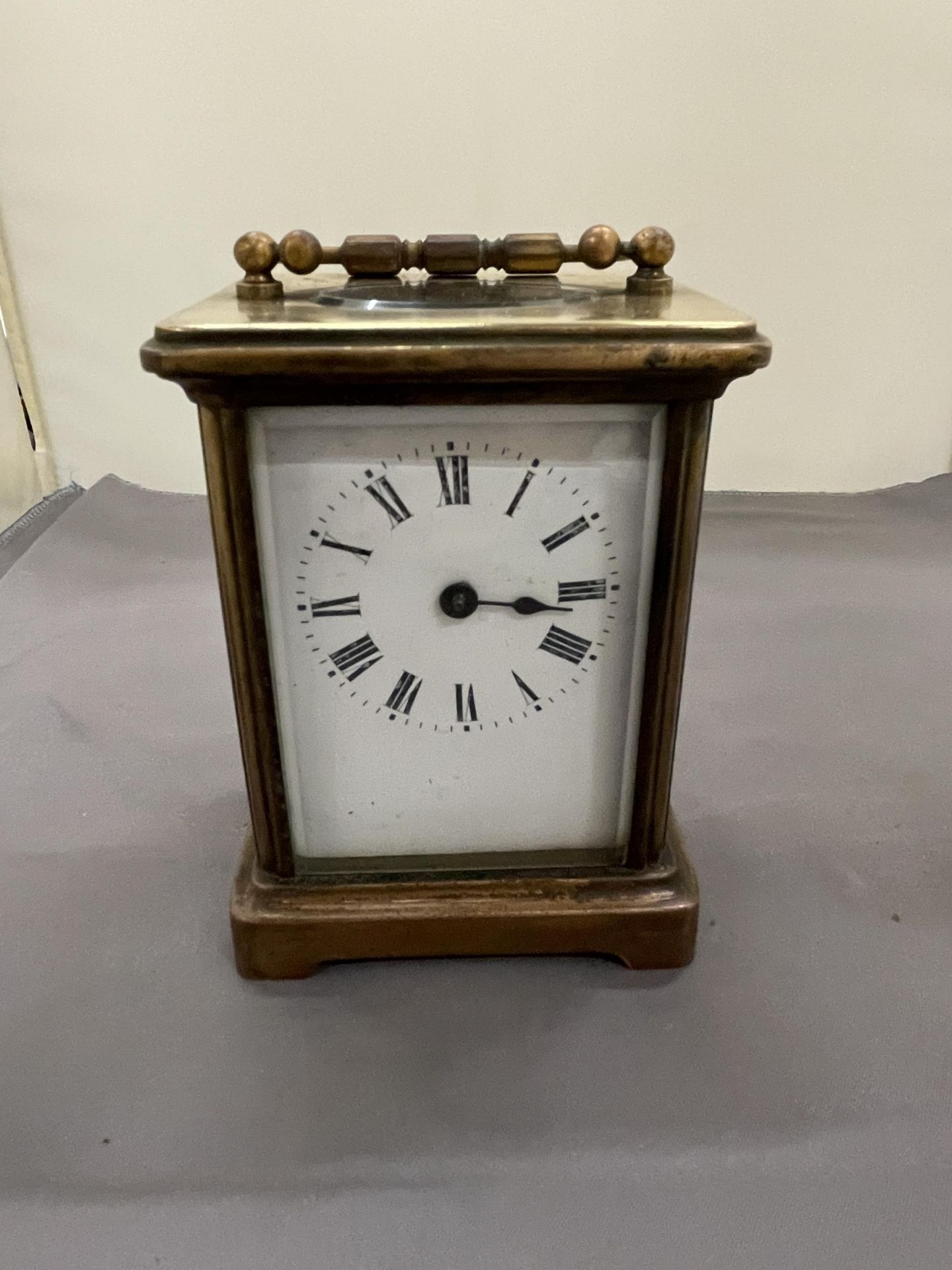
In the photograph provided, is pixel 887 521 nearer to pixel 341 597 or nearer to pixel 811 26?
pixel 811 26

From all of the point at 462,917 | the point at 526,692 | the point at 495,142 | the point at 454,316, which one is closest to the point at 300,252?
the point at 454,316

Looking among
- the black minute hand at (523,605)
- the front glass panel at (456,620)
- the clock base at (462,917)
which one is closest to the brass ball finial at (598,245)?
the front glass panel at (456,620)

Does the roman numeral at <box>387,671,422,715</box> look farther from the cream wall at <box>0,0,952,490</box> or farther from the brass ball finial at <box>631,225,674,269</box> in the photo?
the cream wall at <box>0,0,952,490</box>

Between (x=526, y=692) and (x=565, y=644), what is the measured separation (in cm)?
5

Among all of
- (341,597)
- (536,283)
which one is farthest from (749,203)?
(341,597)

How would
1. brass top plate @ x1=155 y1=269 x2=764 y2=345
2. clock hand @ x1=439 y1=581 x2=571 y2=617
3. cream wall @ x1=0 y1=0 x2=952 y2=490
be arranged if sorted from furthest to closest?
cream wall @ x1=0 y1=0 x2=952 y2=490 < clock hand @ x1=439 y1=581 x2=571 y2=617 < brass top plate @ x1=155 y1=269 x2=764 y2=345

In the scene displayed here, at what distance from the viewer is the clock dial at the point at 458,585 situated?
0.67 metres

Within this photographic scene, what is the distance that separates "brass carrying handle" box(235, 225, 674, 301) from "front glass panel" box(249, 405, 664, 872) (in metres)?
0.14

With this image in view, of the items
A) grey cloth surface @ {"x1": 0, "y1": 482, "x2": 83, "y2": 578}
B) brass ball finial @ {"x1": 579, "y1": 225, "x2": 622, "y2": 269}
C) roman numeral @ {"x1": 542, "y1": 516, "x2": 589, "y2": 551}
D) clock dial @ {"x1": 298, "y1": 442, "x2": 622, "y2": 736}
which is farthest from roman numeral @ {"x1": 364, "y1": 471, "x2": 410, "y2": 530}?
grey cloth surface @ {"x1": 0, "y1": 482, "x2": 83, "y2": 578}

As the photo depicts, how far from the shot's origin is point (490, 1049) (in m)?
0.74

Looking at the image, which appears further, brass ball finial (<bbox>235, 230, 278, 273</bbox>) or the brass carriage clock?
brass ball finial (<bbox>235, 230, 278, 273</bbox>)

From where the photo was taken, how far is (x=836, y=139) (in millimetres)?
1808

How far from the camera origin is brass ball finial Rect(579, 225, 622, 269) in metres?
0.70

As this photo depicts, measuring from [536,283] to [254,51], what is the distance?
125 centimetres
